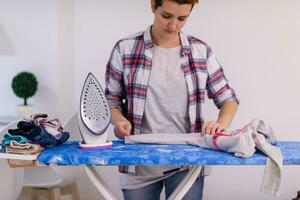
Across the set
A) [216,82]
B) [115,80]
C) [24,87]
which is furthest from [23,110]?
[216,82]

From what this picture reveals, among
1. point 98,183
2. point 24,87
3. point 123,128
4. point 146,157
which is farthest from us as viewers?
point 24,87

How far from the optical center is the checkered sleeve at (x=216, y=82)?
62.6 inches

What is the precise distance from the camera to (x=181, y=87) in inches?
60.4

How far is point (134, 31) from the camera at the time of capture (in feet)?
8.25

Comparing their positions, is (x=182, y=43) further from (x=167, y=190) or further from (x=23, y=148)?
(x=23, y=148)

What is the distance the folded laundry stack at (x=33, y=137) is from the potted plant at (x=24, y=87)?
1091 mm

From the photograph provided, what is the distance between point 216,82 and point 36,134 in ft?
2.10

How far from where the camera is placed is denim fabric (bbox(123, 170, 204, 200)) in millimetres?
1535

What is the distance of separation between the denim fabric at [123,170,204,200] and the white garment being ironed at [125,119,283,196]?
15 cm

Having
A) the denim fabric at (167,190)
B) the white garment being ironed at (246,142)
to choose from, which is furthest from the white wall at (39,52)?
the white garment being ironed at (246,142)

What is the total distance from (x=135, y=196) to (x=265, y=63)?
1.26 meters

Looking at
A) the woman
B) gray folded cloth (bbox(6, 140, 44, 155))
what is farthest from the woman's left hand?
gray folded cloth (bbox(6, 140, 44, 155))

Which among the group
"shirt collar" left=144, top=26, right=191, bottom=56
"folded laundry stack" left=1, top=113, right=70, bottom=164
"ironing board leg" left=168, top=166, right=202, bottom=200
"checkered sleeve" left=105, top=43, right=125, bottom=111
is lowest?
"ironing board leg" left=168, top=166, right=202, bottom=200

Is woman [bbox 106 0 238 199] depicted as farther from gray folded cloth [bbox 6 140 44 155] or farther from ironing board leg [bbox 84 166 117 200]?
gray folded cloth [bbox 6 140 44 155]
